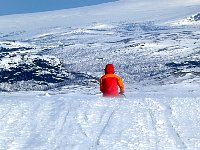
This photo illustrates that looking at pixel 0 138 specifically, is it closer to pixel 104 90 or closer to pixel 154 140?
pixel 154 140

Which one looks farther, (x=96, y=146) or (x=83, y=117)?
(x=83, y=117)

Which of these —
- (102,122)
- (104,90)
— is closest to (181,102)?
(102,122)

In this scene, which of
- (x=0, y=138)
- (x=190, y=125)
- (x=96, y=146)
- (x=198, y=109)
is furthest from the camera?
(x=198, y=109)

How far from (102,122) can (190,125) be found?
5.94 feet

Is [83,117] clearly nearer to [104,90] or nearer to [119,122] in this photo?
[119,122]

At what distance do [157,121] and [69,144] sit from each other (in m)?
2.38

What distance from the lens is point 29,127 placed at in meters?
10.6

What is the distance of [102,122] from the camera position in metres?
10.8

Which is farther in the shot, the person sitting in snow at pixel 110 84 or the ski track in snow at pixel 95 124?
the person sitting in snow at pixel 110 84

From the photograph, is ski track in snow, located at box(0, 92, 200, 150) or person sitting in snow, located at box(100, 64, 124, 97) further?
person sitting in snow, located at box(100, 64, 124, 97)

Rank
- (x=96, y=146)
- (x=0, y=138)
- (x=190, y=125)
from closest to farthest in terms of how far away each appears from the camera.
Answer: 1. (x=96, y=146)
2. (x=0, y=138)
3. (x=190, y=125)

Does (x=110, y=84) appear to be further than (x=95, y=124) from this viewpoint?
Yes

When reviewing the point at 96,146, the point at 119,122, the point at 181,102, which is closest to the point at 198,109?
the point at 181,102

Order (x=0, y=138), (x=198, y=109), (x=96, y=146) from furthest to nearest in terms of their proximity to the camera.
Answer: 1. (x=198, y=109)
2. (x=0, y=138)
3. (x=96, y=146)
